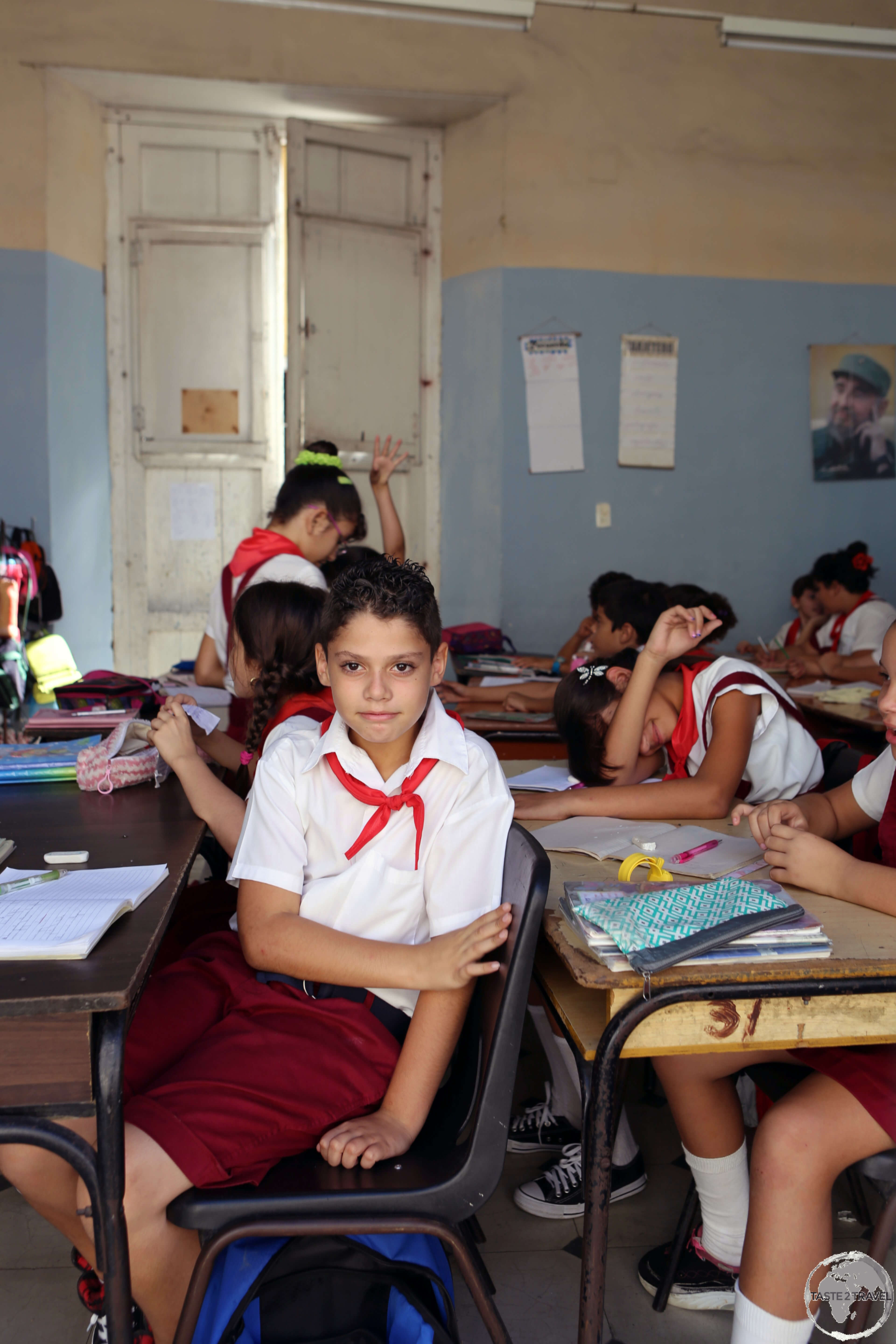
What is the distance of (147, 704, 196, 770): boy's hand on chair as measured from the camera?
173cm

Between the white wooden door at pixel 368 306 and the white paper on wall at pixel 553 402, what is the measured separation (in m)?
0.53

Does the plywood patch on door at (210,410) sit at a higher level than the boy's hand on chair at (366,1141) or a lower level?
higher

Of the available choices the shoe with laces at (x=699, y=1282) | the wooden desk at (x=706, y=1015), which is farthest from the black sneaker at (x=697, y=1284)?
the wooden desk at (x=706, y=1015)

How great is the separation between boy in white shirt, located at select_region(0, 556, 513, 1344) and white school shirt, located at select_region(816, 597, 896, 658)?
11.3ft

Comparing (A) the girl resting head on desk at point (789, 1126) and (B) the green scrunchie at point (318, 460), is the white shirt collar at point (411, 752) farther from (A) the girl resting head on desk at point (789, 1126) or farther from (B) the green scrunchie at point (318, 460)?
(B) the green scrunchie at point (318, 460)

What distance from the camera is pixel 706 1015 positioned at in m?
1.19

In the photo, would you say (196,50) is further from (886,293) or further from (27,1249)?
(27,1249)

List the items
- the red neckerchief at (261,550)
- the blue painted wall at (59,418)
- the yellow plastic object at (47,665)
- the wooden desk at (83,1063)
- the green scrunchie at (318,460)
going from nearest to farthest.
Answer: the wooden desk at (83,1063), the red neckerchief at (261,550), the green scrunchie at (318,460), the yellow plastic object at (47,665), the blue painted wall at (59,418)

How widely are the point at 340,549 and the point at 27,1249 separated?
2225 mm

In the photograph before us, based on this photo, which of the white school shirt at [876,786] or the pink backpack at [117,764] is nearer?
the white school shirt at [876,786]

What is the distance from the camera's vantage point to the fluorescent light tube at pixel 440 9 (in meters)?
4.59

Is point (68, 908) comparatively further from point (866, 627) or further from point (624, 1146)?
point (866, 627)

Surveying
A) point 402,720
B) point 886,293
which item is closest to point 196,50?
point 886,293

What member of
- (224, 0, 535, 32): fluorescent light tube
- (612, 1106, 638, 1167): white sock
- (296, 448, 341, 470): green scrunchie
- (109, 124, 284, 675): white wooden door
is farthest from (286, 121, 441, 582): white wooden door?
(612, 1106, 638, 1167): white sock
